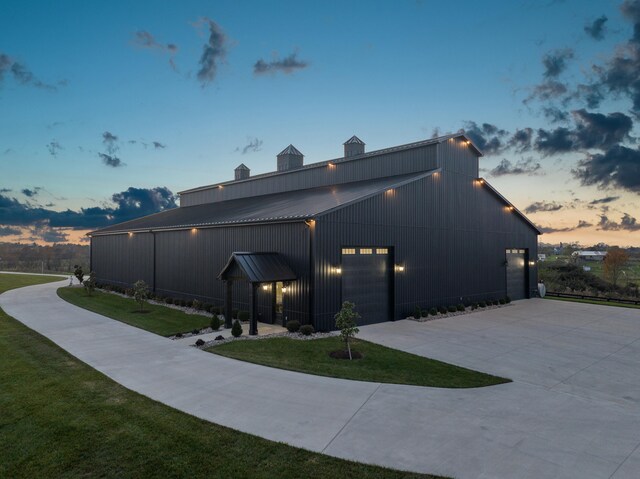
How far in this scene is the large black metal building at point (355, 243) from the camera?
719 inches

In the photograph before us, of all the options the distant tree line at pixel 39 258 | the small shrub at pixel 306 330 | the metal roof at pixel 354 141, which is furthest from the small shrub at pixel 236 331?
the distant tree line at pixel 39 258

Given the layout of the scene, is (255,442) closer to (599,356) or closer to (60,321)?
(599,356)

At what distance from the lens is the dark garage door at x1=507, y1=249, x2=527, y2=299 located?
100ft

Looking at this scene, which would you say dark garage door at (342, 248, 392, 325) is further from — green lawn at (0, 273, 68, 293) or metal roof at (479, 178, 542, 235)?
green lawn at (0, 273, 68, 293)

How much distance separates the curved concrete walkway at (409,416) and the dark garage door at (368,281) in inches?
329

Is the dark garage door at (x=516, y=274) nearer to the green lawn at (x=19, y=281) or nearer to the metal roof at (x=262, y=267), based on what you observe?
the metal roof at (x=262, y=267)

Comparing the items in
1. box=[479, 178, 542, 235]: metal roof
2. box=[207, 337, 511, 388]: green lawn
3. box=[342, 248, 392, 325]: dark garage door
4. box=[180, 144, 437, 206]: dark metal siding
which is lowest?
box=[207, 337, 511, 388]: green lawn

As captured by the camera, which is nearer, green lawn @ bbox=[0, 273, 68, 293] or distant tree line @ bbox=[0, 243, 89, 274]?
green lawn @ bbox=[0, 273, 68, 293]

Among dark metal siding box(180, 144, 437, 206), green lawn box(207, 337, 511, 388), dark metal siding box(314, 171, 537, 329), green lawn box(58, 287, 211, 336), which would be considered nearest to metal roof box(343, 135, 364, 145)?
dark metal siding box(180, 144, 437, 206)

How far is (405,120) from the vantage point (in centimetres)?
3388

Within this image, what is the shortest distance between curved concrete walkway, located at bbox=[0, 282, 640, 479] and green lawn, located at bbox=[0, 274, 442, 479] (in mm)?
461

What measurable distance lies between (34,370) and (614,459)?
1499 cm

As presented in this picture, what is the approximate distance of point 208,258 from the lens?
80.0 feet

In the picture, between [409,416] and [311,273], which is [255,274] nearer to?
[311,273]
